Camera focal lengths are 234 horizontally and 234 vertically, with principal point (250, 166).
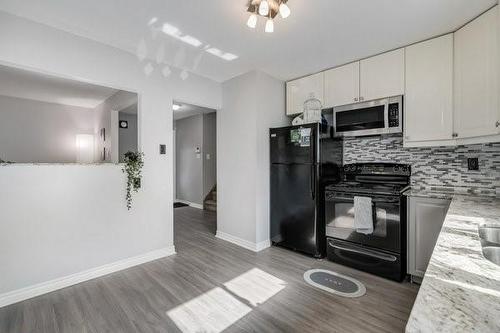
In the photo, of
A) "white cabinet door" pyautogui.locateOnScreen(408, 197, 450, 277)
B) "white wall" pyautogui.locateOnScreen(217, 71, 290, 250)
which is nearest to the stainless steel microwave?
"white cabinet door" pyautogui.locateOnScreen(408, 197, 450, 277)

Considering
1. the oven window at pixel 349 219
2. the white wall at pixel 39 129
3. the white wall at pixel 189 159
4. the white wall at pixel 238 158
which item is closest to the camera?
the oven window at pixel 349 219

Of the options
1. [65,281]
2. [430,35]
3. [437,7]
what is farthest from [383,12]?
[65,281]

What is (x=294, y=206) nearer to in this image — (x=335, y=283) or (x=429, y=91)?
(x=335, y=283)

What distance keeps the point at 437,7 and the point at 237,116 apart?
2.28 meters

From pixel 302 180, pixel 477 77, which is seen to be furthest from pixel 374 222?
pixel 477 77

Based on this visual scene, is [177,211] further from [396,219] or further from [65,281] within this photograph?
[396,219]

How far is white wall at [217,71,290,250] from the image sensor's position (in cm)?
311

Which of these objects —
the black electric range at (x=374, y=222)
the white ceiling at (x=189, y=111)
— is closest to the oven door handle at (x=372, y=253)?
the black electric range at (x=374, y=222)

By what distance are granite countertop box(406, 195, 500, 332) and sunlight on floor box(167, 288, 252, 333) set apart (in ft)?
4.77

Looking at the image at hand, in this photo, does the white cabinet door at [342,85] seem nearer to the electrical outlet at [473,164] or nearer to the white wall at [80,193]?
the electrical outlet at [473,164]

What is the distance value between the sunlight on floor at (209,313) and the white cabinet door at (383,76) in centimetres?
249

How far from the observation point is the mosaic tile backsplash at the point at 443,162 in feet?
7.22

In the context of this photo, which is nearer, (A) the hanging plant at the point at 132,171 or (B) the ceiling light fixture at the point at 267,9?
(B) the ceiling light fixture at the point at 267,9

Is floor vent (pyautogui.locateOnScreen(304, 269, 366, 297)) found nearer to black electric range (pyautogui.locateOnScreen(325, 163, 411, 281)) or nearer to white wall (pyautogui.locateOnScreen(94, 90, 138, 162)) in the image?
black electric range (pyautogui.locateOnScreen(325, 163, 411, 281))
